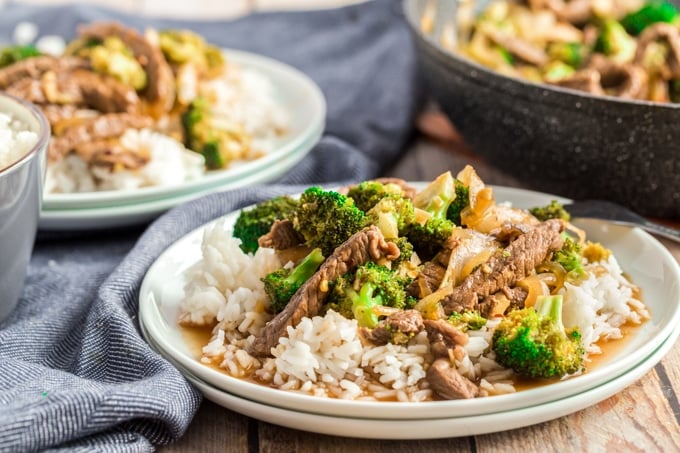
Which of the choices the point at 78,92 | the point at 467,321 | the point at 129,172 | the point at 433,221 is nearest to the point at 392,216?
the point at 433,221

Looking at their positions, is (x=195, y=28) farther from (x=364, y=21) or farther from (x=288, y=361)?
(x=288, y=361)

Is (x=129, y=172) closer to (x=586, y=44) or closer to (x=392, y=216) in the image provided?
(x=392, y=216)

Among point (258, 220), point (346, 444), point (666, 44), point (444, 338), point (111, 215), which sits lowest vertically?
point (111, 215)

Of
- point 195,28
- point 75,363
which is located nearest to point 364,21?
point 195,28

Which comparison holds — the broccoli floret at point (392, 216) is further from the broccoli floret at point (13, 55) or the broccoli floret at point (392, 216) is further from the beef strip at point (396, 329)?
the broccoli floret at point (13, 55)

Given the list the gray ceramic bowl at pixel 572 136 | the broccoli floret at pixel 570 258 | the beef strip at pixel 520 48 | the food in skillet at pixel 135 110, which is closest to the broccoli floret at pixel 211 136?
the food in skillet at pixel 135 110
